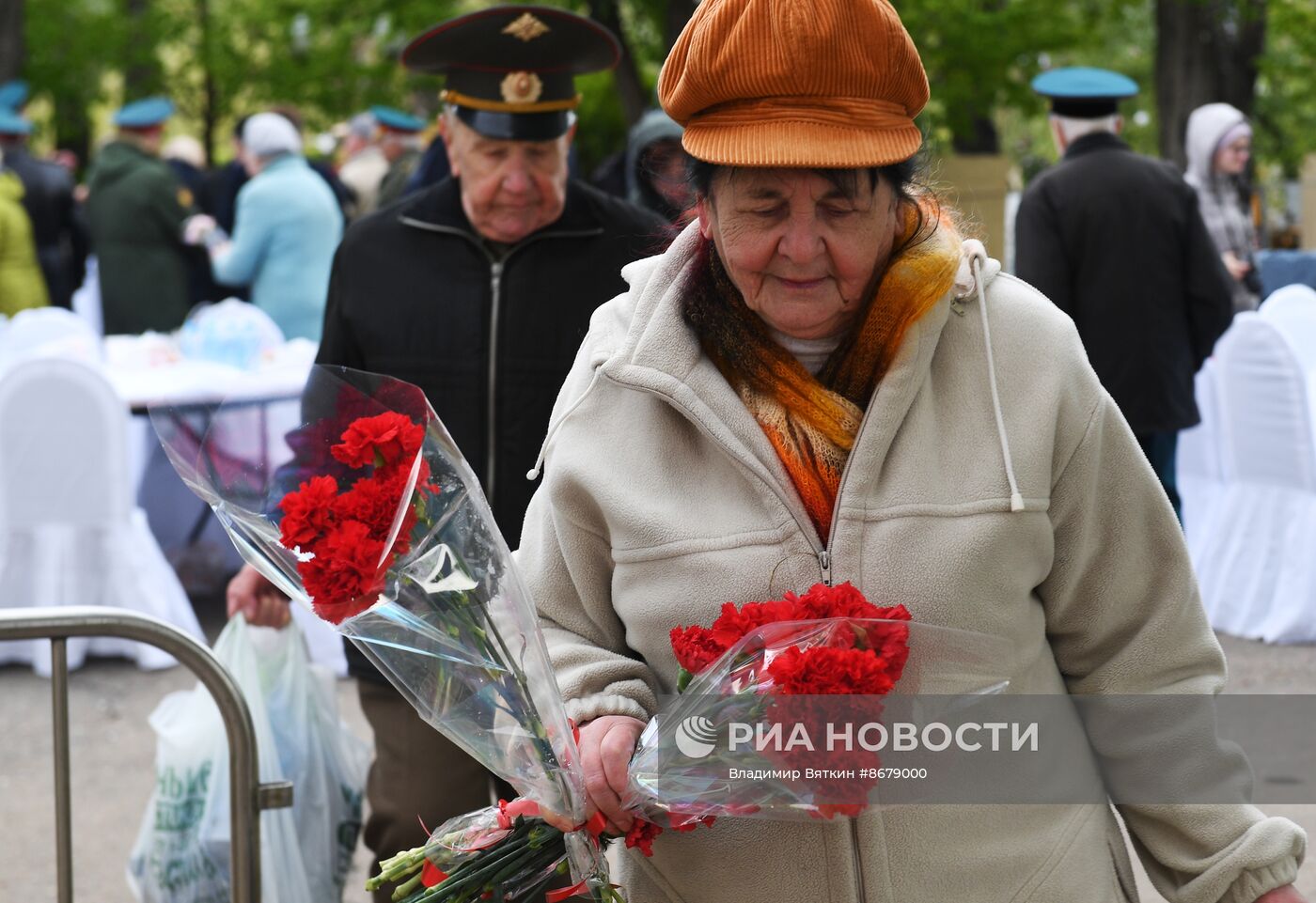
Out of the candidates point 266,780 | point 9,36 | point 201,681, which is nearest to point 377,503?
point 201,681

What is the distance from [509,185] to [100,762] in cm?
327

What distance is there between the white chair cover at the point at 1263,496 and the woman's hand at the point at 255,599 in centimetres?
461

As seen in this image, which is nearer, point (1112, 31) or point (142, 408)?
point (142, 408)

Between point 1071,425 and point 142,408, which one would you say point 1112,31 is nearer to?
point 142,408

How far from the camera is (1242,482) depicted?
738cm

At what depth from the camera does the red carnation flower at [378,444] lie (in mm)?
2076

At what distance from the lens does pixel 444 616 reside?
6.73 feet

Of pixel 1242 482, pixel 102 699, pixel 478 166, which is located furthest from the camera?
pixel 1242 482

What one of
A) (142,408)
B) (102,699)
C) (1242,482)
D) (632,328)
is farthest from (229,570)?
(632,328)

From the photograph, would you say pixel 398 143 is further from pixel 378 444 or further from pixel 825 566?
pixel 825 566

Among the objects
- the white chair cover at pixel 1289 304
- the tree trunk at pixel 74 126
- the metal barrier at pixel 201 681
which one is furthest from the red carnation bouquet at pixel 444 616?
the tree trunk at pixel 74 126

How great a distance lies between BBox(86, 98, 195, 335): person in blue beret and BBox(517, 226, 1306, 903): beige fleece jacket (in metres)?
9.06

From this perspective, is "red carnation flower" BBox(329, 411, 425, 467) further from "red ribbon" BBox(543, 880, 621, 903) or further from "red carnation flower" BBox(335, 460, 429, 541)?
"red ribbon" BBox(543, 880, 621, 903)

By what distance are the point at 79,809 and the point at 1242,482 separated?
16.2 ft
